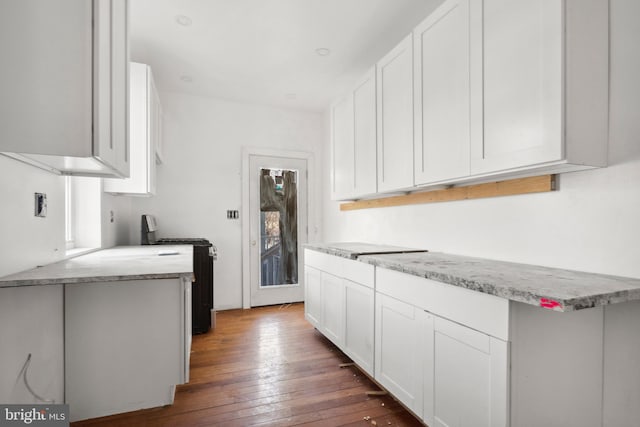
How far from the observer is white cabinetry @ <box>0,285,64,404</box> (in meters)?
1.36

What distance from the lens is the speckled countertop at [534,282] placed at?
3.56 feet

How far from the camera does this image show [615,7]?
1445 millimetres

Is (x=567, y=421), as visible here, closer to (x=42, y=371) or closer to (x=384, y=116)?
(x=384, y=116)

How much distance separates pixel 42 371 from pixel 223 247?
2535mm

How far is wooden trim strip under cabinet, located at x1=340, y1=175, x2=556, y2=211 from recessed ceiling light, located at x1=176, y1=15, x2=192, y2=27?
2168 mm

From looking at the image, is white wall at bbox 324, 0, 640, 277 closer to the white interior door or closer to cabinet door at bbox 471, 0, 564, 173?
cabinet door at bbox 471, 0, 564, 173

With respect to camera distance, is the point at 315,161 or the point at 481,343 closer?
the point at 481,343

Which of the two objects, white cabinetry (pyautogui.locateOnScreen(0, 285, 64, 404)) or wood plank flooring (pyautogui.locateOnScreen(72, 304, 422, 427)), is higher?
white cabinetry (pyautogui.locateOnScreen(0, 285, 64, 404))

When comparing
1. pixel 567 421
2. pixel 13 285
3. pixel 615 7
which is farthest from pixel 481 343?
pixel 13 285

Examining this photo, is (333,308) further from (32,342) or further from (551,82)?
(551,82)

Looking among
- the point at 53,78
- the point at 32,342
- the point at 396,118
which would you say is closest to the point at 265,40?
the point at 396,118

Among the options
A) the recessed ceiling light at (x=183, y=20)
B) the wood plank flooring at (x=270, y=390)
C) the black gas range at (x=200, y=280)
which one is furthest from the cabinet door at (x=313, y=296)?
the recessed ceiling light at (x=183, y=20)

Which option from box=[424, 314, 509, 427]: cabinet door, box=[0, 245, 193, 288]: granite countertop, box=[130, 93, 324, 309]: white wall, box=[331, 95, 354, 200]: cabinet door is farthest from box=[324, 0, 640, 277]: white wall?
box=[130, 93, 324, 309]: white wall

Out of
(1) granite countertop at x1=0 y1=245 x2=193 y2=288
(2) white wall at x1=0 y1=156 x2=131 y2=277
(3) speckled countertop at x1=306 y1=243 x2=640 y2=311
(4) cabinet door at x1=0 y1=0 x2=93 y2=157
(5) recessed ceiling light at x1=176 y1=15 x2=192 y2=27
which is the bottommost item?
(1) granite countertop at x1=0 y1=245 x2=193 y2=288
